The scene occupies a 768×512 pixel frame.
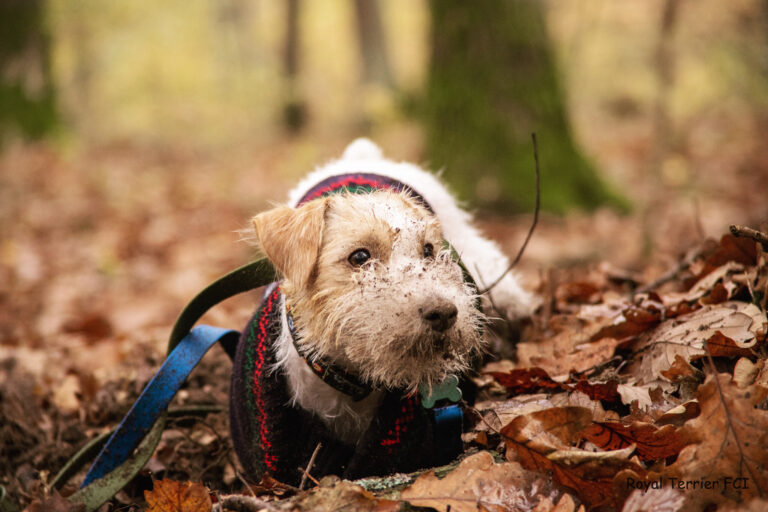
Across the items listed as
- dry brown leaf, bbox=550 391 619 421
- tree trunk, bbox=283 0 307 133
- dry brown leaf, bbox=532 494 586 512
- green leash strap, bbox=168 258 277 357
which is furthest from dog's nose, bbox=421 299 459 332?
tree trunk, bbox=283 0 307 133

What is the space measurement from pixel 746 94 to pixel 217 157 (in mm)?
12051

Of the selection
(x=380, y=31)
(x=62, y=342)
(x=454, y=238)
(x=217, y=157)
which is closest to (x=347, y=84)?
(x=380, y=31)

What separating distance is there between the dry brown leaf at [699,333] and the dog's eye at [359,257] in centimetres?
113

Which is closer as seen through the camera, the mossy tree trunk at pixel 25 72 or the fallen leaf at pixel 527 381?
the fallen leaf at pixel 527 381

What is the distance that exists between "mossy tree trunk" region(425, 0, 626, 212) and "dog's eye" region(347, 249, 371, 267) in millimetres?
4088

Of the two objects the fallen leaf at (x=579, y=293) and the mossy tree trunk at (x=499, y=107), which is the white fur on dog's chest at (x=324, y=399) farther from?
the mossy tree trunk at (x=499, y=107)

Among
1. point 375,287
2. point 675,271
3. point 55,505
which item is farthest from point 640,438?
point 55,505

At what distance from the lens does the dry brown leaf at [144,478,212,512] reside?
1.95m

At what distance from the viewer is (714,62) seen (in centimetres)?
694

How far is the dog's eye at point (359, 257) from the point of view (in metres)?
2.25

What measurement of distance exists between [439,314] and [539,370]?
2.25 feet

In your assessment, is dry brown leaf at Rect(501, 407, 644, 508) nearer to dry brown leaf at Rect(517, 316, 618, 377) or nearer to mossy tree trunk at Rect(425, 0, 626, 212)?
dry brown leaf at Rect(517, 316, 618, 377)

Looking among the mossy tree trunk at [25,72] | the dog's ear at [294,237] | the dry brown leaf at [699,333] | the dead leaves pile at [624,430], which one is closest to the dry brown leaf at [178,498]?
the dead leaves pile at [624,430]

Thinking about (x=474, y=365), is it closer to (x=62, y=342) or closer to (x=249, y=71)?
(x=62, y=342)
